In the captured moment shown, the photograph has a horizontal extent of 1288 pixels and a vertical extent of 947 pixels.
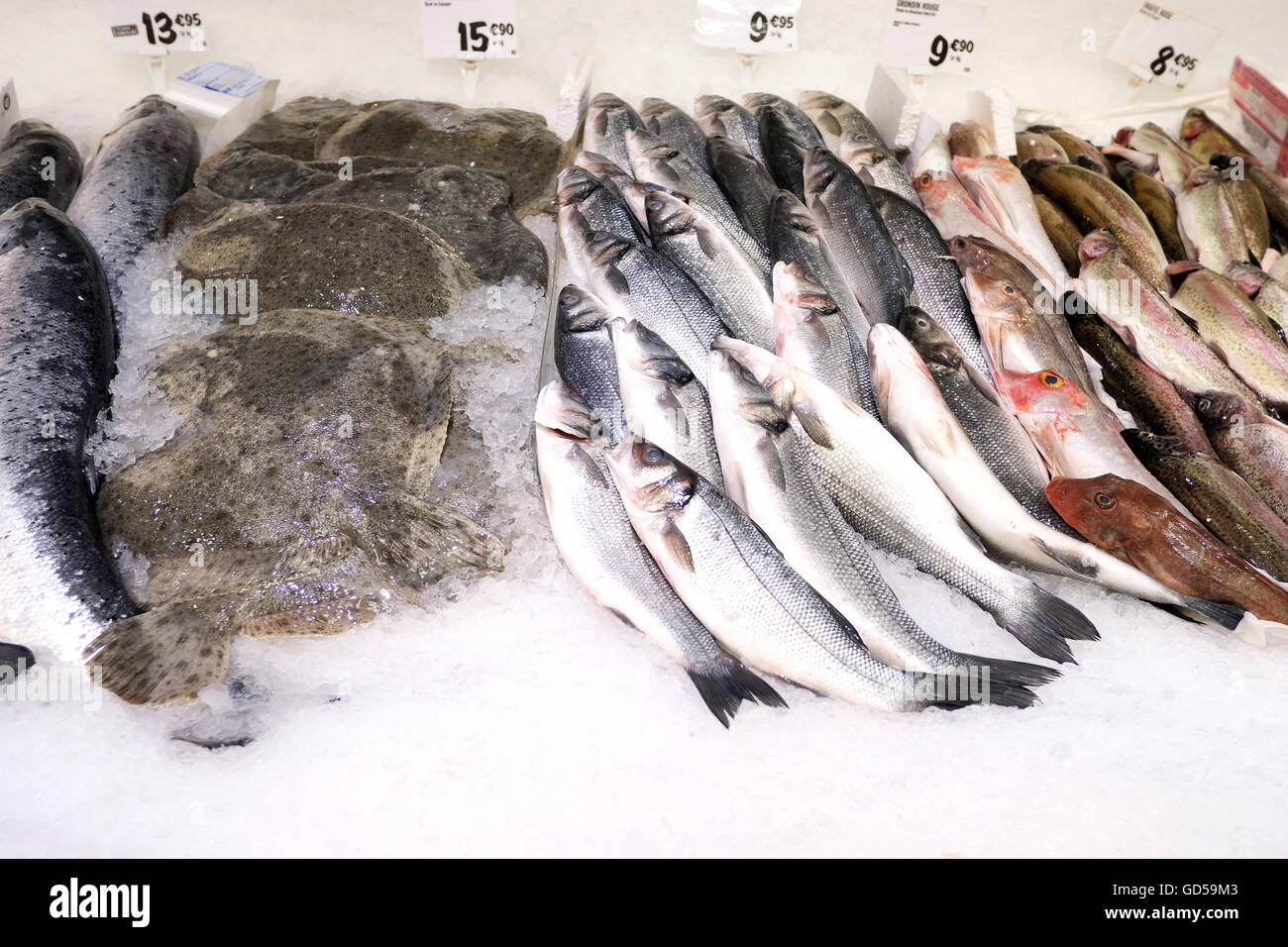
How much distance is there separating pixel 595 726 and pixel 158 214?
9.27ft

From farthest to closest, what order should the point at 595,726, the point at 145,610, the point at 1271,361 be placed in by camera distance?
the point at 1271,361
the point at 145,610
the point at 595,726

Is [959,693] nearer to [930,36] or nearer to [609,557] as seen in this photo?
[609,557]

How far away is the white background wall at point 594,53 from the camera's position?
436cm

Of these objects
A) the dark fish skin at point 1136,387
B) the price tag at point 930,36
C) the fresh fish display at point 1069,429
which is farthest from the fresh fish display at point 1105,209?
the fresh fish display at point 1069,429

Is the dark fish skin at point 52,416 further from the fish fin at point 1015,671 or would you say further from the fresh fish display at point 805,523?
the fish fin at point 1015,671

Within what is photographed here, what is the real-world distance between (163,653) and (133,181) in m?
2.39

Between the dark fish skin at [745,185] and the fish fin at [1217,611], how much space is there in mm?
1731

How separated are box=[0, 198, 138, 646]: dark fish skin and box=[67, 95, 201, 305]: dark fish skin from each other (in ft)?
0.82

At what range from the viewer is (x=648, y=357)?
7.95 ft

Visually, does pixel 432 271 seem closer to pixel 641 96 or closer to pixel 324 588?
pixel 324 588

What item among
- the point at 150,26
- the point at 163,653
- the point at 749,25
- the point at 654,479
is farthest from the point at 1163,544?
the point at 150,26

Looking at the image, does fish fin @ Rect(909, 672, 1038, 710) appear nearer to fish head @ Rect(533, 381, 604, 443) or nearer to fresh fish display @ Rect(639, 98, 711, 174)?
fish head @ Rect(533, 381, 604, 443)
